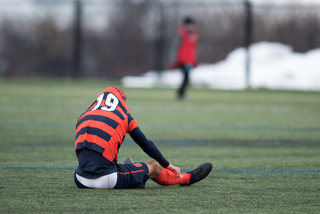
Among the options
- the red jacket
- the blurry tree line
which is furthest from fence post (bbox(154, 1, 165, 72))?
the red jacket

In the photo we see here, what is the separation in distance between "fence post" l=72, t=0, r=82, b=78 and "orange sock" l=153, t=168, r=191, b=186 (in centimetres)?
1978

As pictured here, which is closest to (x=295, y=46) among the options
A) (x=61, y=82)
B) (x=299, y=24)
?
(x=299, y=24)

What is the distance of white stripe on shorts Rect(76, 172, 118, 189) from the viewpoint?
4.52 m

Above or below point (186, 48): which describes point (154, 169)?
below

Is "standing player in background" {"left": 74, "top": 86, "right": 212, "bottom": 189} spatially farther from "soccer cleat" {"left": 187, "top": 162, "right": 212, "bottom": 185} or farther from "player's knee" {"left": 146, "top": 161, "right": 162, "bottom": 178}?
"soccer cleat" {"left": 187, "top": 162, "right": 212, "bottom": 185}

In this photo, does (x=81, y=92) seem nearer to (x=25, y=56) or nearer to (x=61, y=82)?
(x=61, y=82)

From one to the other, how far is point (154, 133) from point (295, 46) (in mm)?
17984

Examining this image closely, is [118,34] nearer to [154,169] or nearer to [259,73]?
[259,73]

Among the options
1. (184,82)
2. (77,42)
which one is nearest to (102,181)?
(184,82)

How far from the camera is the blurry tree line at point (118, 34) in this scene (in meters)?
23.8

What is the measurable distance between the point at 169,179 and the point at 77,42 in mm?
20029

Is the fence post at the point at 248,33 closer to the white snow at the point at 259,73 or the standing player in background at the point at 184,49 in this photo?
the white snow at the point at 259,73

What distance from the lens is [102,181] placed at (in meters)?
4.53

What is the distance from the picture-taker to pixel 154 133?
913 cm
